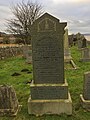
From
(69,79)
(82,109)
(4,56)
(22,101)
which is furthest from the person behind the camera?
(4,56)

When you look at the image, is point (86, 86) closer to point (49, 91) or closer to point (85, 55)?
point (49, 91)

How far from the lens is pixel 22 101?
6.62 m

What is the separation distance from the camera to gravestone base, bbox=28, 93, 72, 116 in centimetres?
562

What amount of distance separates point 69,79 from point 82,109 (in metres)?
3.34

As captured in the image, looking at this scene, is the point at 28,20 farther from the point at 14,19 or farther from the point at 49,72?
the point at 49,72

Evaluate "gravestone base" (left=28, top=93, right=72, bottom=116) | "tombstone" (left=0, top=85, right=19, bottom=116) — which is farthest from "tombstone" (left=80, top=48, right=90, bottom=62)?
"tombstone" (left=0, top=85, right=19, bottom=116)

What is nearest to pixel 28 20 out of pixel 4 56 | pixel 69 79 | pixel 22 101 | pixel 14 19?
pixel 14 19

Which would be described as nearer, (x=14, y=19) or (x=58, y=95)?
(x=58, y=95)

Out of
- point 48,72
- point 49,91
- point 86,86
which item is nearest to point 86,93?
Answer: point 86,86

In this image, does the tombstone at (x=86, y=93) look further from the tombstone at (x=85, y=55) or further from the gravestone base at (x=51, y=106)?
the tombstone at (x=85, y=55)

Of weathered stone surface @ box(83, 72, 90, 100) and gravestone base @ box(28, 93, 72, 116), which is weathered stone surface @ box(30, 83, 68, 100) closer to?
gravestone base @ box(28, 93, 72, 116)

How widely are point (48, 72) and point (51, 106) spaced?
97 centimetres

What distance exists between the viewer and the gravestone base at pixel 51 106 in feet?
18.4

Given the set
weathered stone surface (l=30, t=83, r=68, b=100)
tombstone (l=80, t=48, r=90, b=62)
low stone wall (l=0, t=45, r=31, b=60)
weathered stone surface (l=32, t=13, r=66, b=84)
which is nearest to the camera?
weathered stone surface (l=32, t=13, r=66, b=84)
